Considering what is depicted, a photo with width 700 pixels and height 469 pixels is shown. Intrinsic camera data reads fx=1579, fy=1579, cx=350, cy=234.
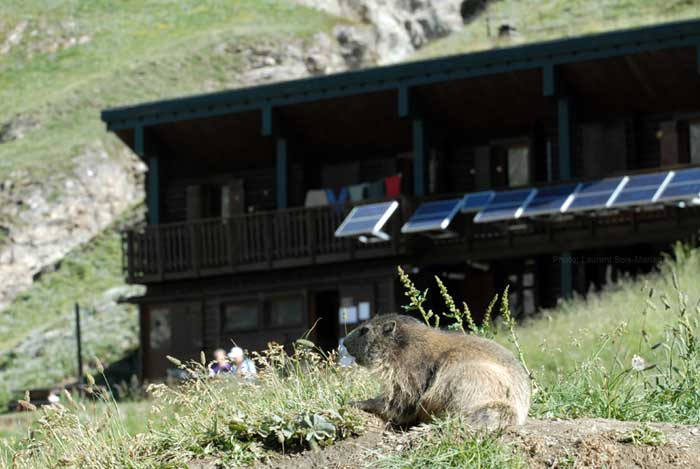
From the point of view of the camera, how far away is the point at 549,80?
3212 cm

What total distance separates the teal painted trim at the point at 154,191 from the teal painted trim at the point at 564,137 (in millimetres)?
10350

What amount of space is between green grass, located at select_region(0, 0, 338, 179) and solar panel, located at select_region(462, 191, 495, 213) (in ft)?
94.3

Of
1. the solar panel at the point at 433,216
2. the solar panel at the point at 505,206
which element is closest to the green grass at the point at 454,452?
the solar panel at the point at 505,206

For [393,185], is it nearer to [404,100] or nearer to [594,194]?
[404,100]

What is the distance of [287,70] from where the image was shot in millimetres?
70562

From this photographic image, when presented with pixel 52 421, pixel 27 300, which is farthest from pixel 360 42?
pixel 52 421

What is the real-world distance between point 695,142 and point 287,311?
31.3 feet

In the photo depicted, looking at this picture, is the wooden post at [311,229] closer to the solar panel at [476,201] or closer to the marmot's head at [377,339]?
the solar panel at [476,201]

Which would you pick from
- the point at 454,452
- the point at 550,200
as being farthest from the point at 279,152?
the point at 454,452

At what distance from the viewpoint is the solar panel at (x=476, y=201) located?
3160 centimetres

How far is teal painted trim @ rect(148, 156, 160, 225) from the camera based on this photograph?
37.8m

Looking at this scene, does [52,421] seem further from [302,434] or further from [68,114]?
[68,114]

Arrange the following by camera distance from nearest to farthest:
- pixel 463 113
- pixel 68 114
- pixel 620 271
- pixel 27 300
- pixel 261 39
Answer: pixel 620 271 → pixel 463 113 → pixel 27 300 → pixel 68 114 → pixel 261 39

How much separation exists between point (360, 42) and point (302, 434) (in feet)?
223
